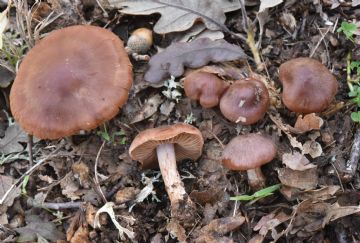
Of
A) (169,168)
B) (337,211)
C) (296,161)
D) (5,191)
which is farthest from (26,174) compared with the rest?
(337,211)

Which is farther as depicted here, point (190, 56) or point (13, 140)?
point (13, 140)

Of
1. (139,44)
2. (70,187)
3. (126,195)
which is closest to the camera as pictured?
(126,195)

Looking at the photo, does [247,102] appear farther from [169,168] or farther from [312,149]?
[169,168]

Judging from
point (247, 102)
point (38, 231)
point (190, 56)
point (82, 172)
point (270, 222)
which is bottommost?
point (38, 231)

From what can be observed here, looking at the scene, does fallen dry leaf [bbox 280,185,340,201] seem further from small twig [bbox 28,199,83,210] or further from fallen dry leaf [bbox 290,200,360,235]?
small twig [bbox 28,199,83,210]

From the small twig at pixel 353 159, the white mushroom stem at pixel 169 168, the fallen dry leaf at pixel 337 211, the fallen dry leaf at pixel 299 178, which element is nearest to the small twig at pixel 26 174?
the white mushroom stem at pixel 169 168

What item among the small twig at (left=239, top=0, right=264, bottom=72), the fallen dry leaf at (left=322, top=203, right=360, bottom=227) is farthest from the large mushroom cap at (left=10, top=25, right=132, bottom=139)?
the fallen dry leaf at (left=322, top=203, right=360, bottom=227)

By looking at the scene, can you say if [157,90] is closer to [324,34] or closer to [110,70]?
[110,70]
